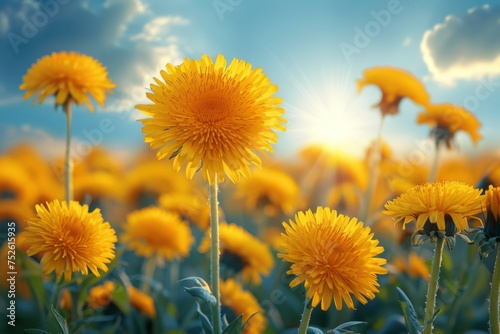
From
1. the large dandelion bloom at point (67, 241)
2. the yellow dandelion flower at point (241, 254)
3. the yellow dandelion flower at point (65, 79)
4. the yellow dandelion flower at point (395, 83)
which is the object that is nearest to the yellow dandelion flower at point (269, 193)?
the yellow dandelion flower at point (241, 254)

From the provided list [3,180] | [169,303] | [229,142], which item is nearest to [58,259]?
[229,142]

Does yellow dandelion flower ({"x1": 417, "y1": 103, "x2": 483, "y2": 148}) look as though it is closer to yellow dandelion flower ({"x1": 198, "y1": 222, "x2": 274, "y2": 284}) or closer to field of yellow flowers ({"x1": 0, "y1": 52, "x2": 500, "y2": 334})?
field of yellow flowers ({"x1": 0, "y1": 52, "x2": 500, "y2": 334})

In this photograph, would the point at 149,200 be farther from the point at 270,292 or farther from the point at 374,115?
the point at 374,115

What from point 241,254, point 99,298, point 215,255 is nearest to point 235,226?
point 241,254

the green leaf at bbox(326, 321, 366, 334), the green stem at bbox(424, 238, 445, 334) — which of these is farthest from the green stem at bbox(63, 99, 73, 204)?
the green stem at bbox(424, 238, 445, 334)

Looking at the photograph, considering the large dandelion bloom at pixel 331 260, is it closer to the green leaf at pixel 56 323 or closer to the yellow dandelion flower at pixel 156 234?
the green leaf at pixel 56 323

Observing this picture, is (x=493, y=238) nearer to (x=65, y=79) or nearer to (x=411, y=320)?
(x=411, y=320)
